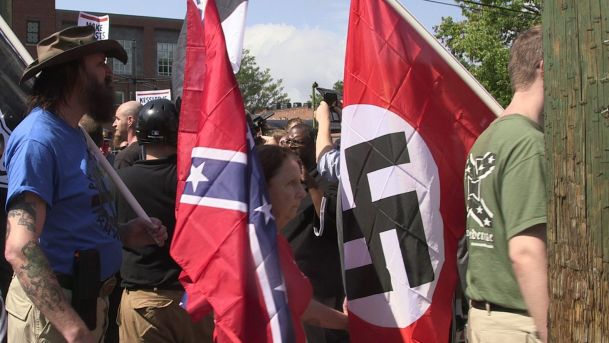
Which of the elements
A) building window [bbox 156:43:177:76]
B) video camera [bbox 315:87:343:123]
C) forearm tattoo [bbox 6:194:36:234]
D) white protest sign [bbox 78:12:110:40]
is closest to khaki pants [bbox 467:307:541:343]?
forearm tattoo [bbox 6:194:36:234]

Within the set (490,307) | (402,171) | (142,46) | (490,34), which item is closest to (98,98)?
(402,171)

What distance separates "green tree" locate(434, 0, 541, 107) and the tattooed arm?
23.7 m

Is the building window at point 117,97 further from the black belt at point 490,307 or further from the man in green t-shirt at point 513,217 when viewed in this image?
the black belt at point 490,307

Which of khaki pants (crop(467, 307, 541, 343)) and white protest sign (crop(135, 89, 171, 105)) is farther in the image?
white protest sign (crop(135, 89, 171, 105))

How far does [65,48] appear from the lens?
3367 mm

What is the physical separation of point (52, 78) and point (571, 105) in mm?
2320

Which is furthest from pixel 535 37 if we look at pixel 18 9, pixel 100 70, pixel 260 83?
pixel 260 83

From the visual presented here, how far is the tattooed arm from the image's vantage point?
2842 mm

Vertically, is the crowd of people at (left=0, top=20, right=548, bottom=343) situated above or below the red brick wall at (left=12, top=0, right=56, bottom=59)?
below

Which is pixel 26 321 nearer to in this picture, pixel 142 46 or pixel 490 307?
pixel 490 307

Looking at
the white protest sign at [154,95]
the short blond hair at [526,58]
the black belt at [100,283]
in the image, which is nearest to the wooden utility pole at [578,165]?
the short blond hair at [526,58]

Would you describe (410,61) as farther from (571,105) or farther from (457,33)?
(457,33)

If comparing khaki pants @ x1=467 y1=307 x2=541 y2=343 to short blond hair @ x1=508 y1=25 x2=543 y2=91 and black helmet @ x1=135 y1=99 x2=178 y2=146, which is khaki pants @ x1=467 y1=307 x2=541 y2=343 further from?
black helmet @ x1=135 y1=99 x2=178 y2=146

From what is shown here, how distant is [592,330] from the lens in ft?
6.55
